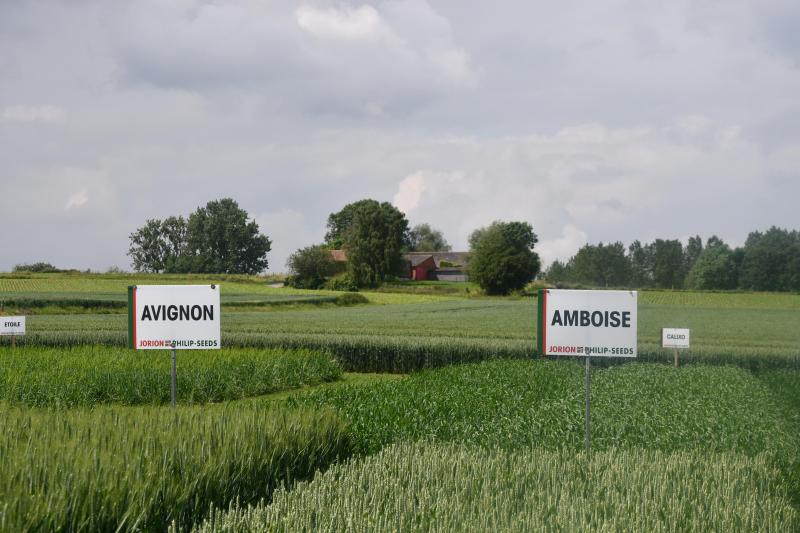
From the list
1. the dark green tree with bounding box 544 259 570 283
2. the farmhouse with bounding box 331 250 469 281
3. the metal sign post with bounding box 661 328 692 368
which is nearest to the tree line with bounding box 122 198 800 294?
the dark green tree with bounding box 544 259 570 283

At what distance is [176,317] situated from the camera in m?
11.5

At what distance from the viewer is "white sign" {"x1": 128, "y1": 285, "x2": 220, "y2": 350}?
37.4 ft

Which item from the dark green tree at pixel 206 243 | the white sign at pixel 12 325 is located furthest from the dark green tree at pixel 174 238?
the white sign at pixel 12 325

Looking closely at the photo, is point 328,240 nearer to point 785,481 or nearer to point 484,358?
point 484,358

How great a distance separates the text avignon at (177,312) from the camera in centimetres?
1141

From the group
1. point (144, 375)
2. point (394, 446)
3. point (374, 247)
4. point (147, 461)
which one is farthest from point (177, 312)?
point (374, 247)

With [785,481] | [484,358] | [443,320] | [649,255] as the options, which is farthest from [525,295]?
[785,481]

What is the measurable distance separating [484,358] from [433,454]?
17.6 meters

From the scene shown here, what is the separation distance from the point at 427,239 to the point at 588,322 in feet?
331

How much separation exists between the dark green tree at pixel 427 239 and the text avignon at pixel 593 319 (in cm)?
9811

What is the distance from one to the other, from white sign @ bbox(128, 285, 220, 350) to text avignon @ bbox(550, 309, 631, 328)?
4968 millimetres

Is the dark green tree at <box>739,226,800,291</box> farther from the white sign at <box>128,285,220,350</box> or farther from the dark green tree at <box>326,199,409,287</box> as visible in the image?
the white sign at <box>128,285,220,350</box>

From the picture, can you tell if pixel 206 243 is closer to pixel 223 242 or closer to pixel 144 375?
pixel 223 242

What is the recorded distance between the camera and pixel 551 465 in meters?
7.17
